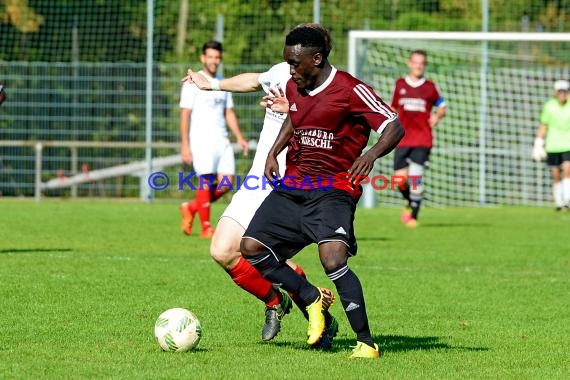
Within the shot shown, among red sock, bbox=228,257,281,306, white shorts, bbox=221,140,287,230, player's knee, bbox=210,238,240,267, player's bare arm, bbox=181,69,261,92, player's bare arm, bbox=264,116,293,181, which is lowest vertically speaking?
red sock, bbox=228,257,281,306

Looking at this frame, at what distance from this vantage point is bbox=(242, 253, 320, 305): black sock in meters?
7.40

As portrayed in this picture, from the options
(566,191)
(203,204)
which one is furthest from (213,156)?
(566,191)

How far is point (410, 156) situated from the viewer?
59.1 feet

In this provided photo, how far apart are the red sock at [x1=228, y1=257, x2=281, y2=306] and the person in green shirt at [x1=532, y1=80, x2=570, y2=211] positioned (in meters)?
14.4

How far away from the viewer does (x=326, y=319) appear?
767cm

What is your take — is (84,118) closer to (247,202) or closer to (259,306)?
(259,306)

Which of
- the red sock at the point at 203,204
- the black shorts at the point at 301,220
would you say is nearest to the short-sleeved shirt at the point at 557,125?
the red sock at the point at 203,204

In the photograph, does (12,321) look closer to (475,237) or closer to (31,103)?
(475,237)

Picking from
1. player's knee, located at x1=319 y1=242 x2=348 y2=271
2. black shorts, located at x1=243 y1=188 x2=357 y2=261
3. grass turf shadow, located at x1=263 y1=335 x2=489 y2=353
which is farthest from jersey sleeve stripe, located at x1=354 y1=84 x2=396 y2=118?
grass turf shadow, located at x1=263 y1=335 x2=489 y2=353

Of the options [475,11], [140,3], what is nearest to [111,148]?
[140,3]

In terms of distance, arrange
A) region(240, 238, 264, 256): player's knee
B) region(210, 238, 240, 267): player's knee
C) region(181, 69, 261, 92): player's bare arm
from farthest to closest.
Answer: region(181, 69, 261, 92): player's bare arm
region(210, 238, 240, 267): player's knee
region(240, 238, 264, 256): player's knee

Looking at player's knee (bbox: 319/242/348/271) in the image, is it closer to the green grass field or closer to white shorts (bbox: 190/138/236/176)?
the green grass field

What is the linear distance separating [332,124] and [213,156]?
26.4 ft

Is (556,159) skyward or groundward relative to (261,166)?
groundward
